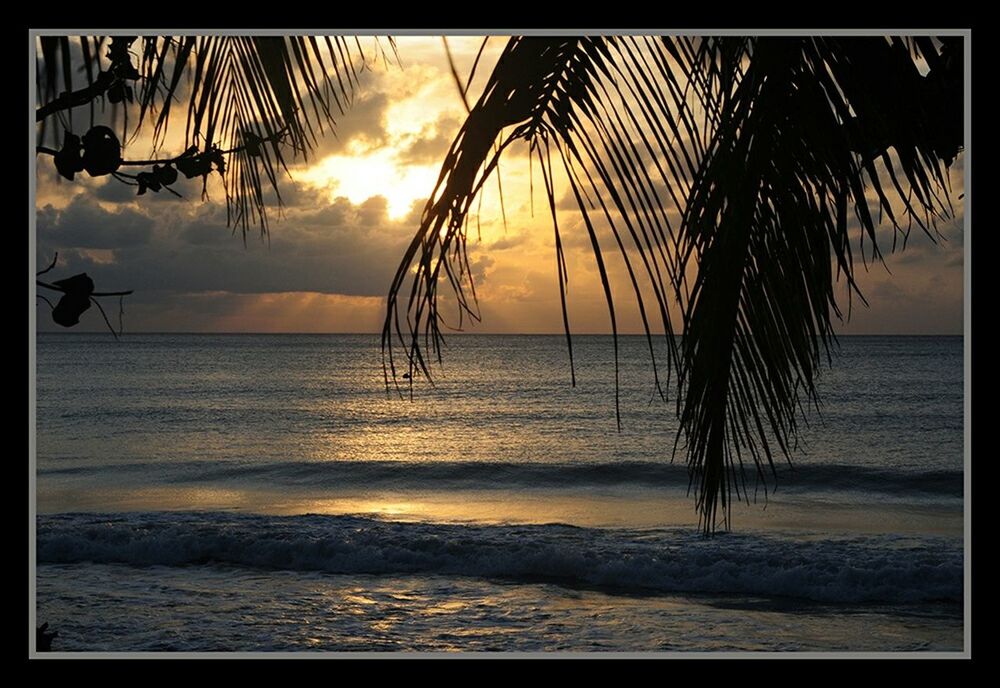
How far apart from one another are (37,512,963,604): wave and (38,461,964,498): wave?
3.16 metres

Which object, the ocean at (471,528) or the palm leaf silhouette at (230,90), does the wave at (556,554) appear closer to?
the ocean at (471,528)

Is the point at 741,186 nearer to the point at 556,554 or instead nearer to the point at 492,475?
the point at 556,554

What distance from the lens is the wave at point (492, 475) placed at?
1147 cm

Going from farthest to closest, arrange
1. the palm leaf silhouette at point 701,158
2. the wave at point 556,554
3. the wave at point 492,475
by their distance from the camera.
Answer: the wave at point 492,475, the wave at point 556,554, the palm leaf silhouette at point 701,158

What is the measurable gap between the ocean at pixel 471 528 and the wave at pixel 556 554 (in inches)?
1.0

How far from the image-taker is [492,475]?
1245 centimetres

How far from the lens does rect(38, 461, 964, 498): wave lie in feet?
37.6

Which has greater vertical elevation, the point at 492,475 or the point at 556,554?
the point at 556,554

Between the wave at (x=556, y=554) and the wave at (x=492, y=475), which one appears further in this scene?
the wave at (x=492, y=475)

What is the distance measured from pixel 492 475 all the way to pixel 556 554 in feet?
17.5

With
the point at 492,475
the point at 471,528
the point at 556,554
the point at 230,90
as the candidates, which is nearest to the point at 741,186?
the point at 230,90

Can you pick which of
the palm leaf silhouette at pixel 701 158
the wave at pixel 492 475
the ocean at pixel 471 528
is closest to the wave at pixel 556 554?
the ocean at pixel 471 528

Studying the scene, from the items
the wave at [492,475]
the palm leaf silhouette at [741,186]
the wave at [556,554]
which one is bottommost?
the wave at [492,475]
